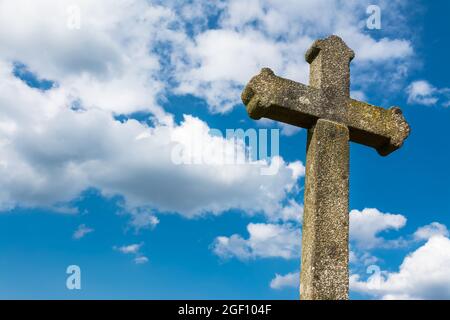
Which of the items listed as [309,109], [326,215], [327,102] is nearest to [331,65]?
[327,102]

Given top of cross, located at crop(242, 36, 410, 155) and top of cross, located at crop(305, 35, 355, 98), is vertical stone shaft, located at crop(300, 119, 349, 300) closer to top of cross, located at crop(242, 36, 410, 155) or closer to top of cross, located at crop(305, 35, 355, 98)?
top of cross, located at crop(242, 36, 410, 155)

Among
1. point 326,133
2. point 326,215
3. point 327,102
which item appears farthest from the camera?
point 327,102

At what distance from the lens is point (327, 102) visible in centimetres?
669

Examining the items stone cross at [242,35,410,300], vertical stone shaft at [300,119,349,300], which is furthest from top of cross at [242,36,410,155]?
vertical stone shaft at [300,119,349,300]

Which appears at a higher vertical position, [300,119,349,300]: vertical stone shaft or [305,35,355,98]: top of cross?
[305,35,355,98]: top of cross

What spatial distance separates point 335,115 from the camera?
21.9 feet

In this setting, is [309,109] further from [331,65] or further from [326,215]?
[326,215]

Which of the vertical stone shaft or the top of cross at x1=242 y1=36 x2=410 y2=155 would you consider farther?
the top of cross at x1=242 y1=36 x2=410 y2=155

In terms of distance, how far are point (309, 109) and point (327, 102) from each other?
1.02ft

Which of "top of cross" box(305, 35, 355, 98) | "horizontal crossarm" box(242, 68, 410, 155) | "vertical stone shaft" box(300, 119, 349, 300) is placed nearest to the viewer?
"vertical stone shaft" box(300, 119, 349, 300)

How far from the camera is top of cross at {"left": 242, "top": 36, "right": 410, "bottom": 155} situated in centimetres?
650
